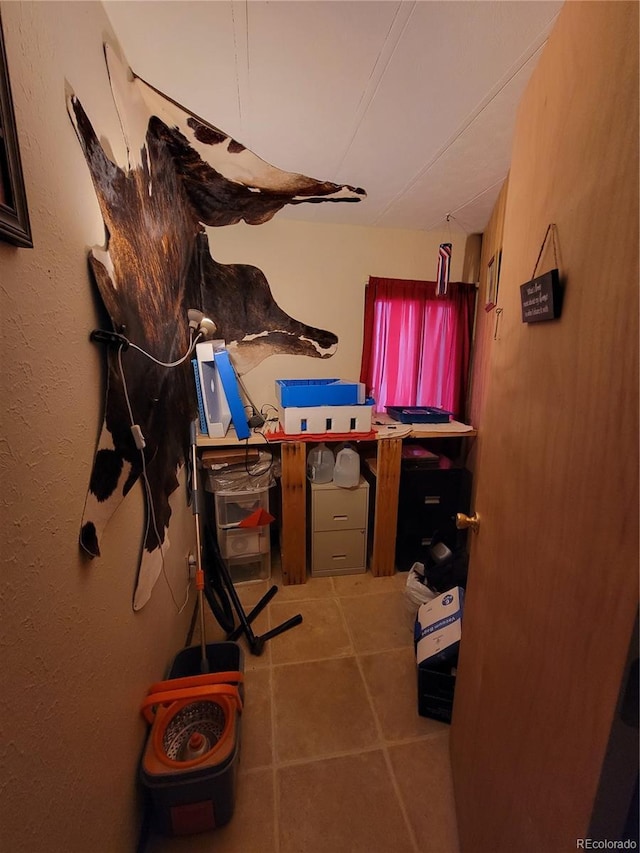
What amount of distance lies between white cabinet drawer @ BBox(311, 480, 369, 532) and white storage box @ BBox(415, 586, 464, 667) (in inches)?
25.6

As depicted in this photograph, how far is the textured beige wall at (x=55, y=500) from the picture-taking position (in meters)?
0.51

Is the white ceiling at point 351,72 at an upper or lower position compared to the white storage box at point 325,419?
upper

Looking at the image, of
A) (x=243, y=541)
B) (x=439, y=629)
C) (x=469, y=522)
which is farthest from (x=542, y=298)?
(x=243, y=541)

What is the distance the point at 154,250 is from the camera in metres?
1.23

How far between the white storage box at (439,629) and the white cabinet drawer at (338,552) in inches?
23.7

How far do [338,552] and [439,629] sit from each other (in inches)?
32.5

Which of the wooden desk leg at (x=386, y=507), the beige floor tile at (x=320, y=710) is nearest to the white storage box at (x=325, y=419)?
the wooden desk leg at (x=386, y=507)

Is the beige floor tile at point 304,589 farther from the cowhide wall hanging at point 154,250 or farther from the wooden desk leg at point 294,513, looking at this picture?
the cowhide wall hanging at point 154,250

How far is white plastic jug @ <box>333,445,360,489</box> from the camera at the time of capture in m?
2.10

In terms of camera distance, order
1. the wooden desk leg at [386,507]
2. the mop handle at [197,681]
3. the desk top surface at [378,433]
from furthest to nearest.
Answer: the wooden desk leg at [386,507], the desk top surface at [378,433], the mop handle at [197,681]

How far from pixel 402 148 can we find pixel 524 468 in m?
1.54

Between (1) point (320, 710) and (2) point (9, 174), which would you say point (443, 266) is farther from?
(1) point (320, 710)

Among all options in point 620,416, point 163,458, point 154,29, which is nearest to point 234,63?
point 154,29

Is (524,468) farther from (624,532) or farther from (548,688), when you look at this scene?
(548,688)
